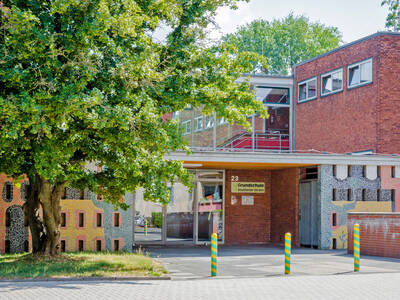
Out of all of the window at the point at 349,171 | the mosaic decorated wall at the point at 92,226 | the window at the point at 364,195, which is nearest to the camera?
the mosaic decorated wall at the point at 92,226

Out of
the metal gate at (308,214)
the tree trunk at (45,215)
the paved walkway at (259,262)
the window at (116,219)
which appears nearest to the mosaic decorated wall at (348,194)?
the metal gate at (308,214)

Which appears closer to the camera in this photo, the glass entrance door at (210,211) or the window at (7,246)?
the window at (7,246)

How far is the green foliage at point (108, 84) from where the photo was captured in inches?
430

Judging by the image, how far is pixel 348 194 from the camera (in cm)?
2092

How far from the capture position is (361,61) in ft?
90.7

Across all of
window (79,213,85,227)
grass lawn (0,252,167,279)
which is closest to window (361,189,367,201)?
grass lawn (0,252,167,279)

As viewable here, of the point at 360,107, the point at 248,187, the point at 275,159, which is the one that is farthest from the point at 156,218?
the point at 360,107

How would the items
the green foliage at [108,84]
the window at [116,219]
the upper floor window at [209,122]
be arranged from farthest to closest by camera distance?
the upper floor window at [209,122]
the window at [116,219]
the green foliage at [108,84]

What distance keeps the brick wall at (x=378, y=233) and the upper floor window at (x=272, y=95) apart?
13.0 meters

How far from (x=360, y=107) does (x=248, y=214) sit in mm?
8096

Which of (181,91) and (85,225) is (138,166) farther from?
(85,225)

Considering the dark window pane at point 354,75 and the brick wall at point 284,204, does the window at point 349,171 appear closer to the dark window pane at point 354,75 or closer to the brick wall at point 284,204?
the brick wall at point 284,204

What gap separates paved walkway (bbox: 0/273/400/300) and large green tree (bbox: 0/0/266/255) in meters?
2.28

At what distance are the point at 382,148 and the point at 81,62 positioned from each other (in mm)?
18105
